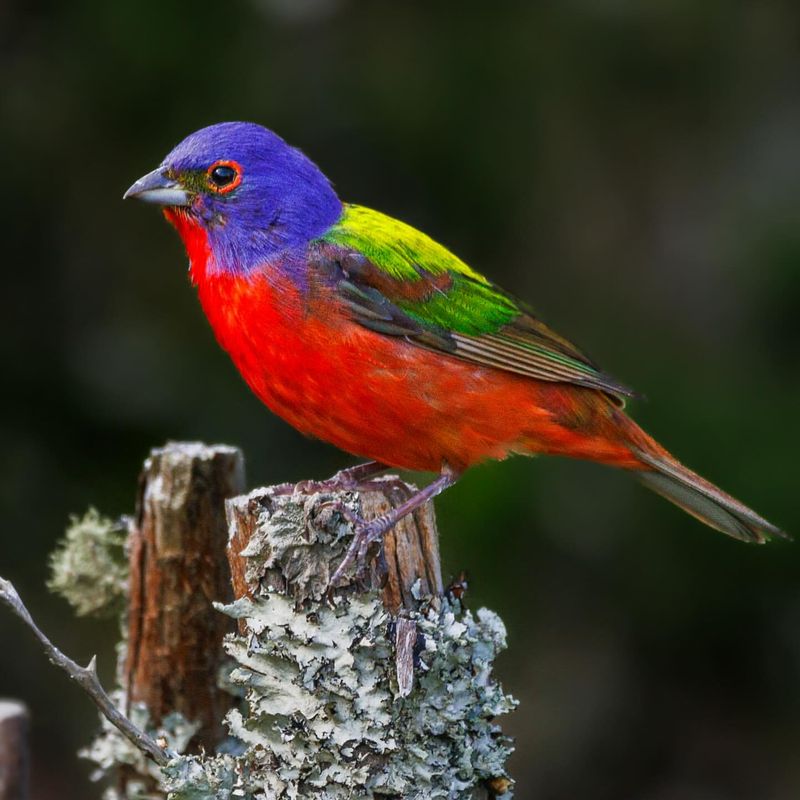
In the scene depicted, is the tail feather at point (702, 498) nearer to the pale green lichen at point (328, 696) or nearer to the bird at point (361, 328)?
the bird at point (361, 328)

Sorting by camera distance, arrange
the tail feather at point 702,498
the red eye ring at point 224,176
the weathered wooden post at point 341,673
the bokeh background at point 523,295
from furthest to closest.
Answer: the bokeh background at point 523,295 < the tail feather at point 702,498 < the red eye ring at point 224,176 < the weathered wooden post at point 341,673

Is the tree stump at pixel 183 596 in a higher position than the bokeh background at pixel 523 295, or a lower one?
lower

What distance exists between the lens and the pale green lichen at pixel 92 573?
4.38 metres

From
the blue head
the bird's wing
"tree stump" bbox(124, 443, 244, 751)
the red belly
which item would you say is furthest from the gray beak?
"tree stump" bbox(124, 443, 244, 751)

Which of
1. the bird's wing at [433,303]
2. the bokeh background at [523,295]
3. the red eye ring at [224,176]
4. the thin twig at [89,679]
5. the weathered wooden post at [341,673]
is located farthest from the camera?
the bokeh background at [523,295]

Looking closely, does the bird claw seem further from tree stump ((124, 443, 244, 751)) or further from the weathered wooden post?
tree stump ((124, 443, 244, 751))

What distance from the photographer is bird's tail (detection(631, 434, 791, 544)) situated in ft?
15.4

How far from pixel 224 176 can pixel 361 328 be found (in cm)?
64

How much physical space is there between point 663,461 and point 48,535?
2.47 metres

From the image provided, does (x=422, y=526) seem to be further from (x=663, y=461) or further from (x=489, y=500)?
(x=489, y=500)

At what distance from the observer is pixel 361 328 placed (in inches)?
162

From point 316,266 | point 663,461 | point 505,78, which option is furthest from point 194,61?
point 663,461

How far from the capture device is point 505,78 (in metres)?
6.06

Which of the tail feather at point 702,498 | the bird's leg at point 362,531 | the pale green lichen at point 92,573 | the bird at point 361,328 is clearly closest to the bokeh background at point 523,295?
the tail feather at point 702,498
